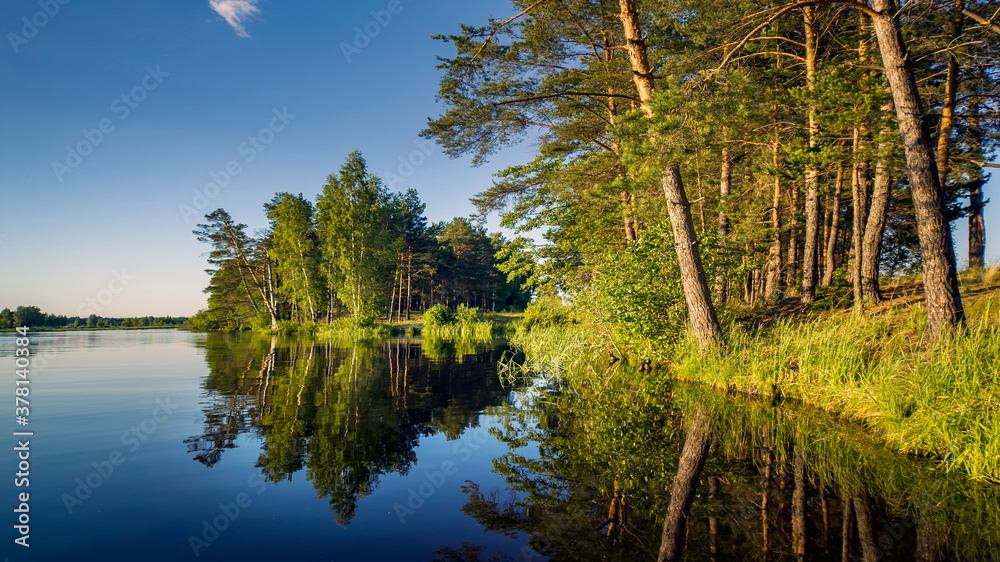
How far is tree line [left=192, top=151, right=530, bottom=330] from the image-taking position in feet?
111

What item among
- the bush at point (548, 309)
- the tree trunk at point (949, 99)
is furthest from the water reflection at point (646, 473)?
the tree trunk at point (949, 99)

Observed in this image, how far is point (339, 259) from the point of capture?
34250mm

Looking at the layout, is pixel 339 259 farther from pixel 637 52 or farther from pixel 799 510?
pixel 799 510

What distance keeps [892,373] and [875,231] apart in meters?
6.84

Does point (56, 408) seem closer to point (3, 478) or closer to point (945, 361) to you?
point (3, 478)

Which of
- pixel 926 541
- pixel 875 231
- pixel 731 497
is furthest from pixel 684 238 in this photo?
pixel 926 541

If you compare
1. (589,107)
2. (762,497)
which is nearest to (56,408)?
(762,497)

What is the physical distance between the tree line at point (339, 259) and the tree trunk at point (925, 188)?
11.1 metres

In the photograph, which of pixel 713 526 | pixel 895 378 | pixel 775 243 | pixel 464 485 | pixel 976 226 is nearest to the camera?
pixel 713 526

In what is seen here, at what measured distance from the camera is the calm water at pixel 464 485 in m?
2.95

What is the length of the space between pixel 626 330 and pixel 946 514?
262 inches

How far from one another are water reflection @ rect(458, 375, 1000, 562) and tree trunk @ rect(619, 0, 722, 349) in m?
3.22

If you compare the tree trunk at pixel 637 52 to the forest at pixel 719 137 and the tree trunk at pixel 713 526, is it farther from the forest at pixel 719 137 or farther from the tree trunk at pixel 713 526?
the tree trunk at pixel 713 526

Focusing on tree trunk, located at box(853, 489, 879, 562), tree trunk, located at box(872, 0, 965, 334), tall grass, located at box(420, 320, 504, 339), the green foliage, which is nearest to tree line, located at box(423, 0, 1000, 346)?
tree trunk, located at box(872, 0, 965, 334)
